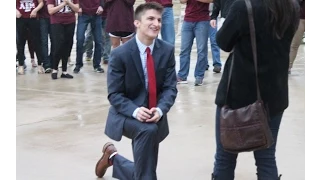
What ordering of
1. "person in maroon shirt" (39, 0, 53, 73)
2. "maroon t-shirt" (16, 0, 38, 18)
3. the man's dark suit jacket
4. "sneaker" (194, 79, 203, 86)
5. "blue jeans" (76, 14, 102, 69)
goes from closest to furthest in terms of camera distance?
1. the man's dark suit jacket
2. "sneaker" (194, 79, 203, 86)
3. "maroon t-shirt" (16, 0, 38, 18)
4. "blue jeans" (76, 14, 102, 69)
5. "person in maroon shirt" (39, 0, 53, 73)

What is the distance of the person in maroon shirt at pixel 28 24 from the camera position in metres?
10.1

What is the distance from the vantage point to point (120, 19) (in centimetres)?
934

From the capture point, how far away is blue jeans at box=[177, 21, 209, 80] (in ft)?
28.5

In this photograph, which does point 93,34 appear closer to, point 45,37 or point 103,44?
point 45,37

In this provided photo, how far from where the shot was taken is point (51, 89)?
8.88 metres

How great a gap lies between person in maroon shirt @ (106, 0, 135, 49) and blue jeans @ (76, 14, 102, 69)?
0.87 meters

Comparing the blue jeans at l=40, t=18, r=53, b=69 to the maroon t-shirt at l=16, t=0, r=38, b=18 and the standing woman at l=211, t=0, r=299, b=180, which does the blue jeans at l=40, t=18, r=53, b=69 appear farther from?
the standing woman at l=211, t=0, r=299, b=180

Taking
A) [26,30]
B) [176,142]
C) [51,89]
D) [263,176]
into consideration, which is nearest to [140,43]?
[263,176]

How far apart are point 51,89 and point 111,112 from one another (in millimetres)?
4869

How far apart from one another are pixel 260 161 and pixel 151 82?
96 cm

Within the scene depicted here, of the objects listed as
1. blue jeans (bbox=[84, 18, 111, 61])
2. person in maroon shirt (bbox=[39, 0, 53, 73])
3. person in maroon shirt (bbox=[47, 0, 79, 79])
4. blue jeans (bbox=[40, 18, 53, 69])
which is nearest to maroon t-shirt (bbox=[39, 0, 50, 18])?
person in maroon shirt (bbox=[39, 0, 53, 73])

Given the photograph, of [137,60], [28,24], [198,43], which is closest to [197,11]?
[198,43]

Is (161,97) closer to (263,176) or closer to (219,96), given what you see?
(219,96)

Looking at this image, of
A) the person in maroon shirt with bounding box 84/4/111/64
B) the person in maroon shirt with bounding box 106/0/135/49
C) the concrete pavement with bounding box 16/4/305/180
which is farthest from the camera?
the person in maroon shirt with bounding box 84/4/111/64
